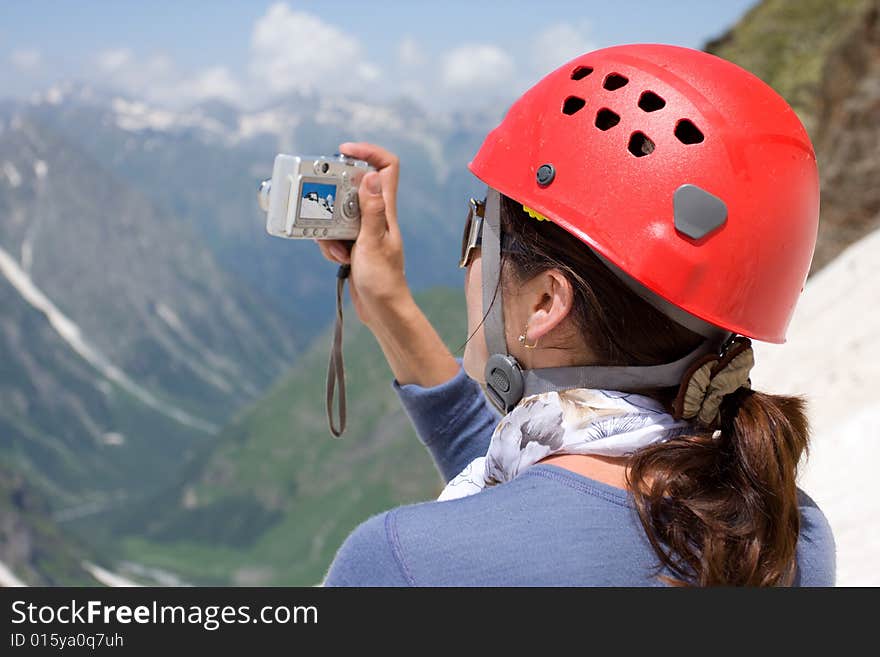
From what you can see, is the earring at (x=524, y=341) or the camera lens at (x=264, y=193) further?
the camera lens at (x=264, y=193)

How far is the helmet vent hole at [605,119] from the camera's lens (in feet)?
7.32

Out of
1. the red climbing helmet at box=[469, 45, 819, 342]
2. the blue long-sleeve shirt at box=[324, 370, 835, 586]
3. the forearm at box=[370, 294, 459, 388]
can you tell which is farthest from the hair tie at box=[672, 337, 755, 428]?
the forearm at box=[370, 294, 459, 388]

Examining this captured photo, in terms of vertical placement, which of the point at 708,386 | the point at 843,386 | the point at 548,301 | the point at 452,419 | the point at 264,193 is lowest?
the point at 708,386

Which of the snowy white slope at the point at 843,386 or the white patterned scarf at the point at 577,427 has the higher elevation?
the snowy white slope at the point at 843,386

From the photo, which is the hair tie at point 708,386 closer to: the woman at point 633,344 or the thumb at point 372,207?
the woman at point 633,344

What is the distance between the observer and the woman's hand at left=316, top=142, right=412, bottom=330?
2.81 m

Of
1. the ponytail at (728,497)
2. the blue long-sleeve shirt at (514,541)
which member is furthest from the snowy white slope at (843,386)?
the blue long-sleeve shirt at (514,541)

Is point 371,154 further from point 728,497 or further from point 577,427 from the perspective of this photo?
point 728,497

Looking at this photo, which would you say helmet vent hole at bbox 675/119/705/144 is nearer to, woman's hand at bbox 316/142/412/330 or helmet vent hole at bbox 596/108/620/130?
helmet vent hole at bbox 596/108/620/130

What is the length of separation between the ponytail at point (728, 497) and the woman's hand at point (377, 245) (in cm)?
118

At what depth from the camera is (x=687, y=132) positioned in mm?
2148

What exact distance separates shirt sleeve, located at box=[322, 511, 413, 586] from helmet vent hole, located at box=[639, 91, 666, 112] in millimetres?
1157

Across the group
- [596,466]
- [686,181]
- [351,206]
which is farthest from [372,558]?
[351,206]

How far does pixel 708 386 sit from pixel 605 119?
71 cm
